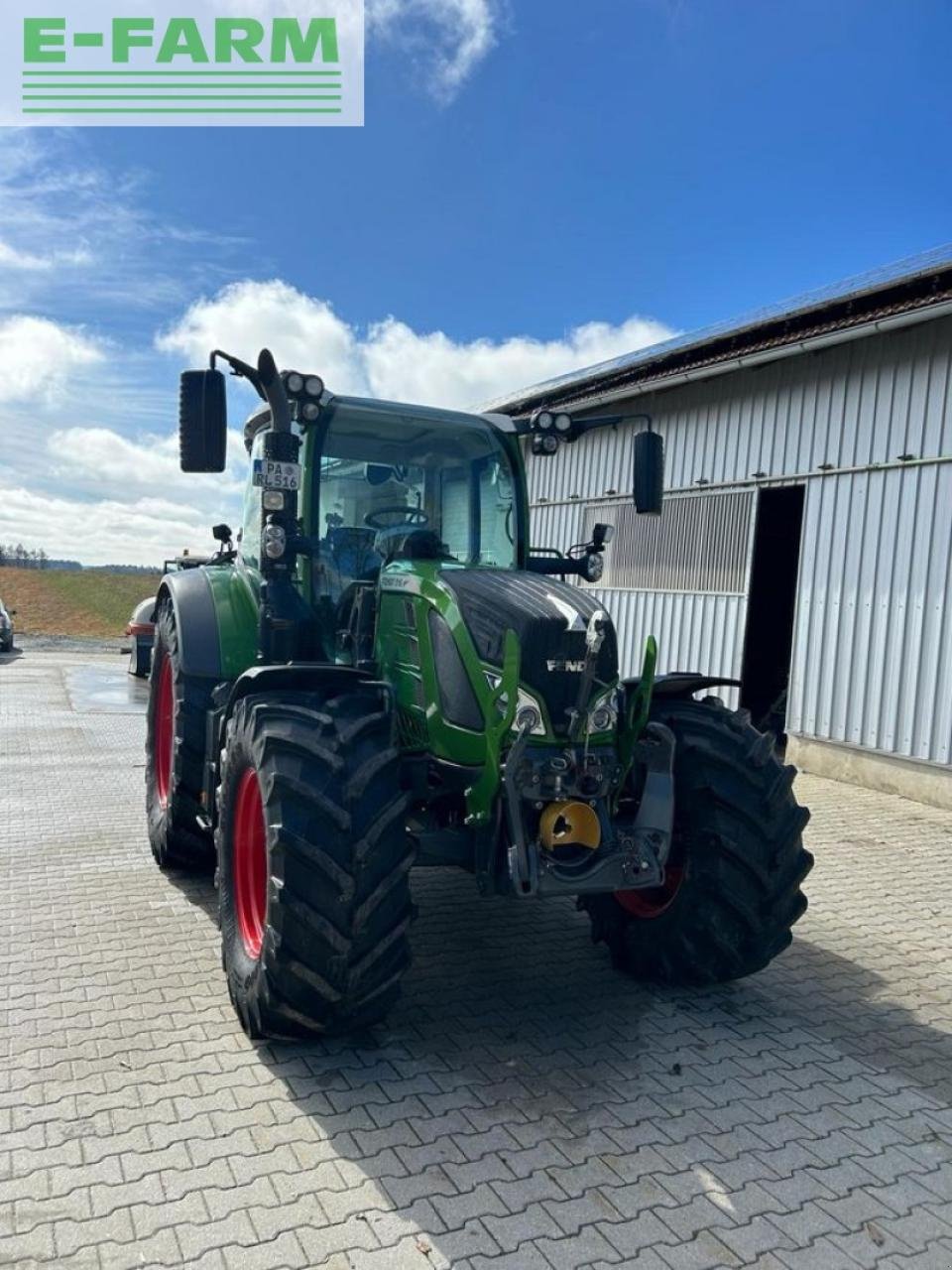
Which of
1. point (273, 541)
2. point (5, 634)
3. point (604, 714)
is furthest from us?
point (5, 634)

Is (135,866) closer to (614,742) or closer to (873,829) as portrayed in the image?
(614,742)

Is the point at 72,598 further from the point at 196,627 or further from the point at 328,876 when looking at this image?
the point at 328,876

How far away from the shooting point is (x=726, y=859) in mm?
3814

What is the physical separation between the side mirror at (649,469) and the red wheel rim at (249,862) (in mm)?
2151

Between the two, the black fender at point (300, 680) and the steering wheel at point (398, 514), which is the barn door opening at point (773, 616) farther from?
the black fender at point (300, 680)

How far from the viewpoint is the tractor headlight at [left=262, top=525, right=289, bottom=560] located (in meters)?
4.18

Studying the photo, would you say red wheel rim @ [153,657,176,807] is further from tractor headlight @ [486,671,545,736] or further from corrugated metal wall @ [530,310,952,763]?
corrugated metal wall @ [530,310,952,763]

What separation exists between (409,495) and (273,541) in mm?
781

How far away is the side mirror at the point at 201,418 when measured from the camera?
4.04m

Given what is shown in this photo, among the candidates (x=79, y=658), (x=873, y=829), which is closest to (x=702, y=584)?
(x=873, y=829)

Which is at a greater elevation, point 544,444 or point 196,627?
point 544,444

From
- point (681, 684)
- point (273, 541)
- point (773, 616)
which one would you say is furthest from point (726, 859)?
point (773, 616)

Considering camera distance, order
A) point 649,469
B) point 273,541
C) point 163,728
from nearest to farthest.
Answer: point 273,541, point 649,469, point 163,728

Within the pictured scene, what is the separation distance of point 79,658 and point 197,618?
1624 centimetres
